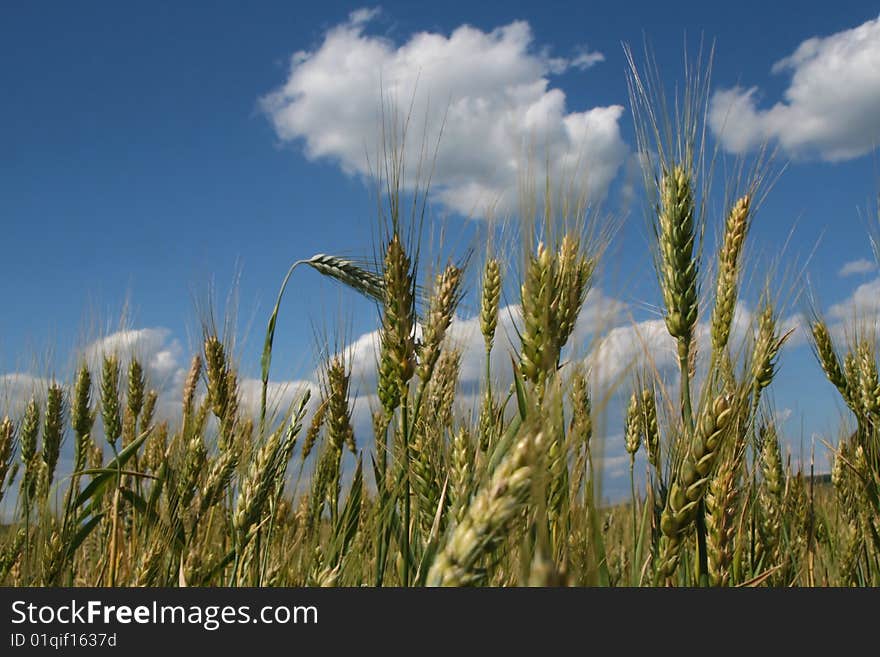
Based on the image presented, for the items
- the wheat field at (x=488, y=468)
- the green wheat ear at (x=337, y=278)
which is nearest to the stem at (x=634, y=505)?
the wheat field at (x=488, y=468)

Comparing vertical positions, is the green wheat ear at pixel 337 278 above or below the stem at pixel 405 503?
above

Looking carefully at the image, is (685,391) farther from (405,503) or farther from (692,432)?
(405,503)

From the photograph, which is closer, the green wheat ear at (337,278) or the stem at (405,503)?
the stem at (405,503)

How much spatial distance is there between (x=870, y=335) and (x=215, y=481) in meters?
4.01

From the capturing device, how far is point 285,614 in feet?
5.77

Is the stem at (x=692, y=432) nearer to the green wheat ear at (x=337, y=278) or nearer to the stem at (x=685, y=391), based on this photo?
the stem at (x=685, y=391)

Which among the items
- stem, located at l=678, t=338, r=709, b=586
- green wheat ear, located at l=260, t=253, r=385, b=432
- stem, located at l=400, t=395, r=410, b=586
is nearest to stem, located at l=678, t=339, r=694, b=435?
stem, located at l=678, t=338, r=709, b=586

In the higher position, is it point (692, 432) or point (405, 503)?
point (692, 432)

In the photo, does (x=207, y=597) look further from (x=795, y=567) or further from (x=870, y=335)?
(x=870, y=335)

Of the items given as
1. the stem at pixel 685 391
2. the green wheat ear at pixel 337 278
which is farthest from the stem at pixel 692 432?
the green wheat ear at pixel 337 278

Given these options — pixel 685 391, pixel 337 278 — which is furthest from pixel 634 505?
pixel 337 278

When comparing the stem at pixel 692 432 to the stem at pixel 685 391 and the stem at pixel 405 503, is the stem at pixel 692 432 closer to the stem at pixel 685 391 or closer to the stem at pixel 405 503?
the stem at pixel 685 391

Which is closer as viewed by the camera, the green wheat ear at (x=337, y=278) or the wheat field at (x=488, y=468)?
the wheat field at (x=488, y=468)

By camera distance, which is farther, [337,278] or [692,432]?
[337,278]
